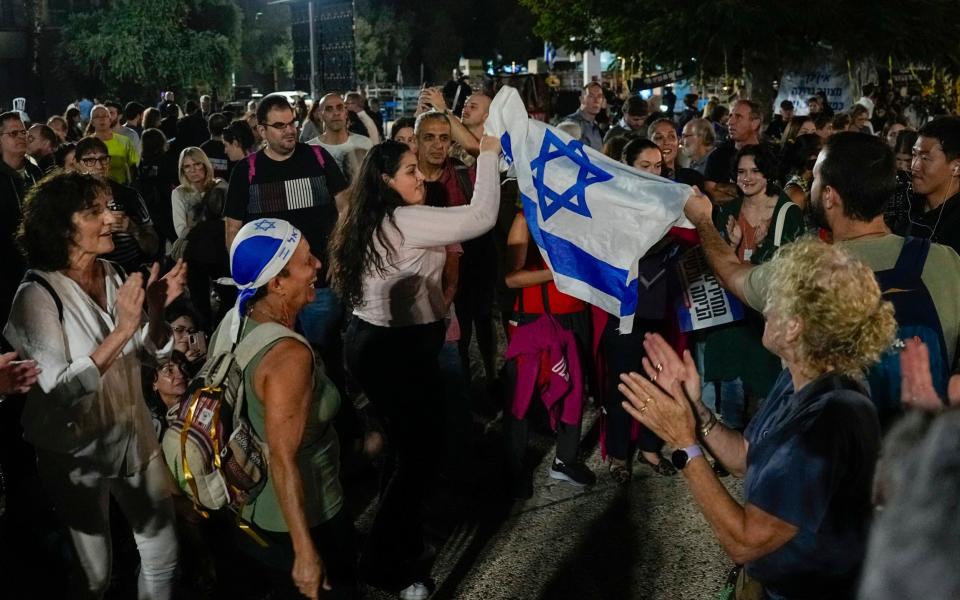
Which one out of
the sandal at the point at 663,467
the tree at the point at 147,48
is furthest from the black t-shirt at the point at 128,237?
the tree at the point at 147,48

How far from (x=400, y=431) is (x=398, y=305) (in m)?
0.57

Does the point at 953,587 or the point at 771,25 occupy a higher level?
the point at 771,25

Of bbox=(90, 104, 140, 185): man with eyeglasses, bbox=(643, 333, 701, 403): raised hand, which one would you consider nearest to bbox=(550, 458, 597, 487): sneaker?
bbox=(643, 333, 701, 403): raised hand

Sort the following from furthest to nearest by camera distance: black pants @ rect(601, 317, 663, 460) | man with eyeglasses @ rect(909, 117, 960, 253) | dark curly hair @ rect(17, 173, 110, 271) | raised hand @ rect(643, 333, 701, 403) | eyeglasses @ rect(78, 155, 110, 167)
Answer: eyeglasses @ rect(78, 155, 110, 167), black pants @ rect(601, 317, 663, 460), man with eyeglasses @ rect(909, 117, 960, 253), dark curly hair @ rect(17, 173, 110, 271), raised hand @ rect(643, 333, 701, 403)

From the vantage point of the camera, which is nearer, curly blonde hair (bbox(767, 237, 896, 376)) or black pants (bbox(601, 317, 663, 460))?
curly blonde hair (bbox(767, 237, 896, 376))

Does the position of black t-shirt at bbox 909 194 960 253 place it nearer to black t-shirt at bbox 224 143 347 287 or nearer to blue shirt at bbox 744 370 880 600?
blue shirt at bbox 744 370 880 600

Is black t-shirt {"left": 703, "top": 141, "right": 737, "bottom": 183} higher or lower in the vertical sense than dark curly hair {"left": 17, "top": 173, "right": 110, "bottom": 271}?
lower

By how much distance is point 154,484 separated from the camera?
3.79 m

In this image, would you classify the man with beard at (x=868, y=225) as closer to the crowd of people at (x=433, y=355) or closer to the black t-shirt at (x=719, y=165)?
the crowd of people at (x=433, y=355)

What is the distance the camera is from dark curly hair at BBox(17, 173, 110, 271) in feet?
12.0

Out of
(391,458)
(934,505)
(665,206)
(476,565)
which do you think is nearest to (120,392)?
(391,458)

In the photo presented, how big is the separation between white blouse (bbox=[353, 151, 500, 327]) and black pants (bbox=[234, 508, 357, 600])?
1272 millimetres

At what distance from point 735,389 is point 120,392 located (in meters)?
3.91

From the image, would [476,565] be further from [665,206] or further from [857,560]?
[857,560]
